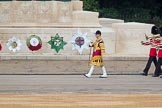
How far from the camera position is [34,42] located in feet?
87.6

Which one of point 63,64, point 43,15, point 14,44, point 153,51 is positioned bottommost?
point 63,64

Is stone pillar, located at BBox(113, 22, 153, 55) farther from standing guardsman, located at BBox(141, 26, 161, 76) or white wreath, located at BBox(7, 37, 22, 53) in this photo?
standing guardsman, located at BBox(141, 26, 161, 76)

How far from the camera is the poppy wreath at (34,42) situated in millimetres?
26734

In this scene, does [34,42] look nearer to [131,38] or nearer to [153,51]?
[131,38]

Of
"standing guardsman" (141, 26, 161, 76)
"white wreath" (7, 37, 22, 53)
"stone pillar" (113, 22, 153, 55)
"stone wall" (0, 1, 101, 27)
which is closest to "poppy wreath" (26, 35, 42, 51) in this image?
"white wreath" (7, 37, 22, 53)

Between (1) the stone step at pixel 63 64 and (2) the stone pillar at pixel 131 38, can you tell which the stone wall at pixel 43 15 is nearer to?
(2) the stone pillar at pixel 131 38

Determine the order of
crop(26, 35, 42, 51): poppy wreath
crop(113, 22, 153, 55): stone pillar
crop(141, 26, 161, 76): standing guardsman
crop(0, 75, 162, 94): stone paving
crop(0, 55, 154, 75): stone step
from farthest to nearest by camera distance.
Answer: crop(113, 22, 153, 55): stone pillar, crop(26, 35, 42, 51): poppy wreath, crop(0, 55, 154, 75): stone step, crop(141, 26, 161, 76): standing guardsman, crop(0, 75, 162, 94): stone paving

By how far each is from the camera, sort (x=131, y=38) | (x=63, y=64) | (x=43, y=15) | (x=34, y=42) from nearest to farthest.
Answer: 1. (x=63, y=64)
2. (x=34, y=42)
3. (x=131, y=38)
4. (x=43, y=15)

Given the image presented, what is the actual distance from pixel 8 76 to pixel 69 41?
6934 millimetres

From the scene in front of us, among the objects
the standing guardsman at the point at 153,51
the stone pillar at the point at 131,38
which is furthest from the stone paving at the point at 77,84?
the stone pillar at the point at 131,38

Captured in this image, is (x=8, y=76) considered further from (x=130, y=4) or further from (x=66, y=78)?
(x=130, y=4)

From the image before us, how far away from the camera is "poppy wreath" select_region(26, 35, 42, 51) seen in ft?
87.7

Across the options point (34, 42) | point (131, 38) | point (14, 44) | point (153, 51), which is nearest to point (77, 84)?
point (153, 51)

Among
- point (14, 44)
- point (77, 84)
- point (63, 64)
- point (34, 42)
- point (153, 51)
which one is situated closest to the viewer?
point (77, 84)
